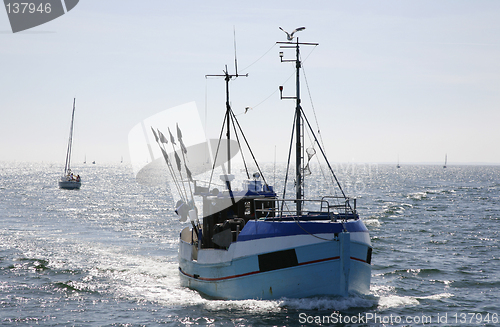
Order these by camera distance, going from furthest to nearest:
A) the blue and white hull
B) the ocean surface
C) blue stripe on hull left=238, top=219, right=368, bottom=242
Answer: the ocean surface → blue stripe on hull left=238, top=219, right=368, bottom=242 → the blue and white hull

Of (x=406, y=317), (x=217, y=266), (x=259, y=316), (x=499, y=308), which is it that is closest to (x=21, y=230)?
(x=217, y=266)

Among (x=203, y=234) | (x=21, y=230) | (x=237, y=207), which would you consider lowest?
(x=21, y=230)

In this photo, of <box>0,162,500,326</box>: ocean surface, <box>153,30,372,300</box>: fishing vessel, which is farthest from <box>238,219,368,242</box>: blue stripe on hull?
<box>0,162,500,326</box>: ocean surface

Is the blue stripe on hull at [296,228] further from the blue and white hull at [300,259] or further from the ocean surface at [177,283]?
the ocean surface at [177,283]

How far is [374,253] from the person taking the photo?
3105 cm

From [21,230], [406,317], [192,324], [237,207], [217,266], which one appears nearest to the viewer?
[192,324]

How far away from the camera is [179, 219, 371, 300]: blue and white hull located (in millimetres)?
16656

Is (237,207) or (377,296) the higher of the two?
(237,207)

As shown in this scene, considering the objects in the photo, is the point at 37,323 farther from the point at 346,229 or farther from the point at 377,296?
the point at 377,296

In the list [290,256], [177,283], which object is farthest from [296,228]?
[177,283]

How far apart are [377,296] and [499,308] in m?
5.16

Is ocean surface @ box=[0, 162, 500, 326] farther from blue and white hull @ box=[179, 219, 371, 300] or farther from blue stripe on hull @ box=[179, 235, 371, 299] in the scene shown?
blue and white hull @ box=[179, 219, 371, 300]

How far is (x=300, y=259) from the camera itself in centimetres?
1667

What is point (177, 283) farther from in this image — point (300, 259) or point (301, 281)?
point (300, 259)
